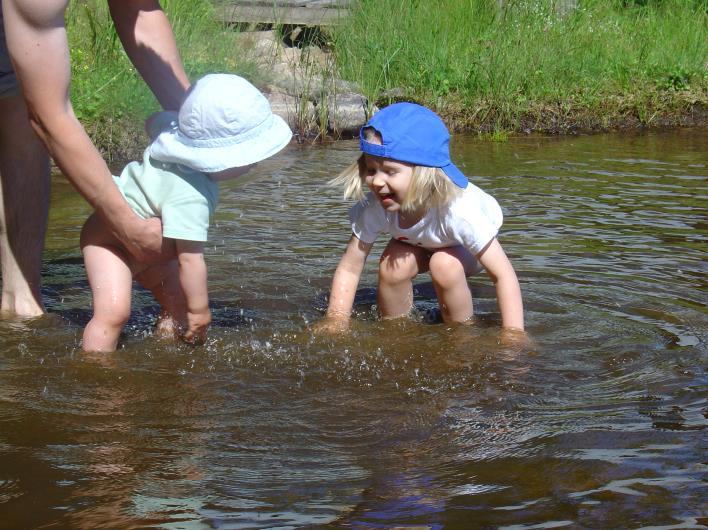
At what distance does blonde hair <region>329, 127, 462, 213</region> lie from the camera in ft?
12.5

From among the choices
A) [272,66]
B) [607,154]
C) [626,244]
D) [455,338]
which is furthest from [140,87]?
[455,338]

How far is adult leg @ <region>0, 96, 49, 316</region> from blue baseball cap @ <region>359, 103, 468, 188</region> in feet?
4.27

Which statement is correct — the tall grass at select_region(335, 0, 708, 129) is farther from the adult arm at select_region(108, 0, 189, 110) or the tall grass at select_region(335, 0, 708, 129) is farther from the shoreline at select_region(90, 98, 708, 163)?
the adult arm at select_region(108, 0, 189, 110)

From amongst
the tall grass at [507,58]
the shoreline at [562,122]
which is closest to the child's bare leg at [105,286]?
the shoreline at [562,122]

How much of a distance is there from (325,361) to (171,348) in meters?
0.57

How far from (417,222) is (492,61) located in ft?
18.4

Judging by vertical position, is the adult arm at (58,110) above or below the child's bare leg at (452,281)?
above

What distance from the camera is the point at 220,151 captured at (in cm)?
346

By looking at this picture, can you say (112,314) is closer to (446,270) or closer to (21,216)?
(21,216)

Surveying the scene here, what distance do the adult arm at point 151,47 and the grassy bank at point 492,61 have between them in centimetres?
427

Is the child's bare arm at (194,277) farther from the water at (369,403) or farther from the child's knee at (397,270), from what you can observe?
the child's knee at (397,270)

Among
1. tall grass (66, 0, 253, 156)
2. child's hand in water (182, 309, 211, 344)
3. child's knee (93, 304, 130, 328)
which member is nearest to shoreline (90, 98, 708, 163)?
tall grass (66, 0, 253, 156)

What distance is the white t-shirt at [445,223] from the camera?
3902mm

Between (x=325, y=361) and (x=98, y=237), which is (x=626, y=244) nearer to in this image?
(x=325, y=361)
